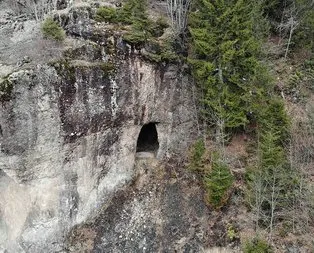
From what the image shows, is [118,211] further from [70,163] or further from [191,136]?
[191,136]

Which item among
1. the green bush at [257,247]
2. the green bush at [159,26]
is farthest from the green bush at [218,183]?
the green bush at [159,26]

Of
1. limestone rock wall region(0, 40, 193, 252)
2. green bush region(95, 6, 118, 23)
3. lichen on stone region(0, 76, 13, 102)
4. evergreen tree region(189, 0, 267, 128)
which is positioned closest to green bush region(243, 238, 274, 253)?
evergreen tree region(189, 0, 267, 128)

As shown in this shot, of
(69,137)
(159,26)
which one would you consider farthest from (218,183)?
(159,26)

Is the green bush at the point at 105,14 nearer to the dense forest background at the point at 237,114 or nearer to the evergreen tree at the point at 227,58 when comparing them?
the dense forest background at the point at 237,114

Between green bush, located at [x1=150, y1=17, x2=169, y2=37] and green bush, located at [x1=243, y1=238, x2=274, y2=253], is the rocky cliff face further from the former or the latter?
green bush, located at [x1=243, y1=238, x2=274, y2=253]

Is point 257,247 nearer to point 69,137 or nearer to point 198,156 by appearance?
point 198,156

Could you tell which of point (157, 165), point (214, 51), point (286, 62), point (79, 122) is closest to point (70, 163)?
point (79, 122)
